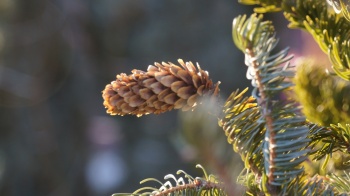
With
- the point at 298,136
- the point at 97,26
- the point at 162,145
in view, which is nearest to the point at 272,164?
the point at 298,136

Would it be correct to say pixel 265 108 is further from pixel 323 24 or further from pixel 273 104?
pixel 323 24

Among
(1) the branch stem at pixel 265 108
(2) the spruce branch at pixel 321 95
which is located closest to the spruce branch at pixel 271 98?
(1) the branch stem at pixel 265 108

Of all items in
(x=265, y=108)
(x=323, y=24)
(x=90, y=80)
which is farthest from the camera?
(x=90, y=80)

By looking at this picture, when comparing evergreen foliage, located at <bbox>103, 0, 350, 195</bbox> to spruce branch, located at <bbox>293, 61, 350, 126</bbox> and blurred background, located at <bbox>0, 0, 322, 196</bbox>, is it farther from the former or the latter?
blurred background, located at <bbox>0, 0, 322, 196</bbox>

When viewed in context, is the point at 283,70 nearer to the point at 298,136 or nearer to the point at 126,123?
the point at 298,136

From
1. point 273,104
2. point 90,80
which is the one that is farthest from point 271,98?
point 90,80

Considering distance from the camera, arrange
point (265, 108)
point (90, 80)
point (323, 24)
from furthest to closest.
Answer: point (90, 80) < point (323, 24) < point (265, 108)

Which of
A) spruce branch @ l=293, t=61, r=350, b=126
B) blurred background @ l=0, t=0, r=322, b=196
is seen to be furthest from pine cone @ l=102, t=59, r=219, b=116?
blurred background @ l=0, t=0, r=322, b=196
